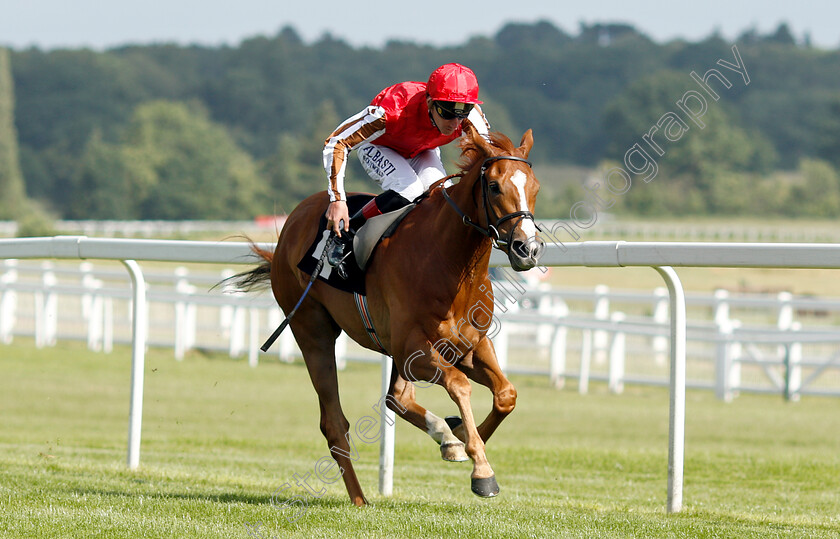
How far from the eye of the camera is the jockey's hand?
15.9 ft

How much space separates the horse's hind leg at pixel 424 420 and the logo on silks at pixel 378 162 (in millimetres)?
970

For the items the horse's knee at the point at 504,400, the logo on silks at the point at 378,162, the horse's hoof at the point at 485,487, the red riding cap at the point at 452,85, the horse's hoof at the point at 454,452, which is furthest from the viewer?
the logo on silks at the point at 378,162

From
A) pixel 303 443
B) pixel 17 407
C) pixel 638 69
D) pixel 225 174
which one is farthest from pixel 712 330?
pixel 638 69

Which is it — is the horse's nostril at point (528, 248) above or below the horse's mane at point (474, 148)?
below

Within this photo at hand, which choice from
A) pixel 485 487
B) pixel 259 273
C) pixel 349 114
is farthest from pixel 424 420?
pixel 349 114

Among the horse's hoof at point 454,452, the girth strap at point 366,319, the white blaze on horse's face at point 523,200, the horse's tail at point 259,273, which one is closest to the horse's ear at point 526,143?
the white blaze on horse's face at point 523,200

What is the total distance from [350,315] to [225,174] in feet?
268

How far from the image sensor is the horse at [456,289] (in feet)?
13.4

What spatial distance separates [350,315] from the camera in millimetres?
5055

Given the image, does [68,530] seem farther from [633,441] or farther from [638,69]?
[638,69]

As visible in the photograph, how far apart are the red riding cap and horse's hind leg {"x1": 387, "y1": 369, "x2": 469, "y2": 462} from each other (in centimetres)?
130

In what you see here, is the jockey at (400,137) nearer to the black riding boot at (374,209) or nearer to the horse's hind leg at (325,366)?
the black riding boot at (374,209)

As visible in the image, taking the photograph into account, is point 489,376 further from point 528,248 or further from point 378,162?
point 378,162

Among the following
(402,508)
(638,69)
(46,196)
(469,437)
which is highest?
(638,69)
